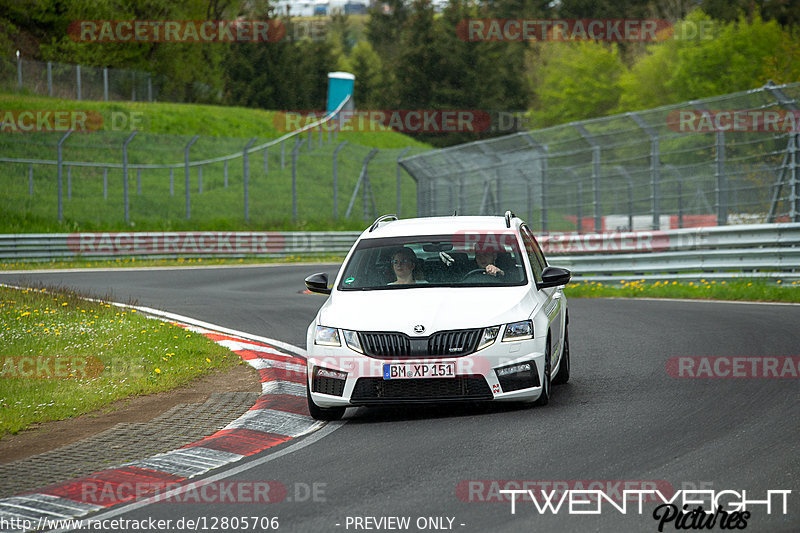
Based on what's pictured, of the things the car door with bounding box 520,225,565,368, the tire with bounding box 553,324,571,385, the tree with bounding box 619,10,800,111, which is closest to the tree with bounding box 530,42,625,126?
the tree with bounding box 619,10,800,111

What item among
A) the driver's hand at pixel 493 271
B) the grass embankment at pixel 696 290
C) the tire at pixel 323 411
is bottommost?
the grass embankment at pixel 696 290

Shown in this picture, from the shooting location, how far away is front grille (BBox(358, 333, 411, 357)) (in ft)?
25.0

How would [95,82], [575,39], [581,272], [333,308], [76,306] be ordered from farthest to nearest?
[575,39], [95,82], [581,272], [76,306], [333,308]

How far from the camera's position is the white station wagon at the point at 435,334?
24.9ft

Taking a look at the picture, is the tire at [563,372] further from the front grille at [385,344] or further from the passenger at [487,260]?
the front grille at [385,344]

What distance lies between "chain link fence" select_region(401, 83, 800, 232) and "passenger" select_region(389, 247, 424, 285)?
1128 cm

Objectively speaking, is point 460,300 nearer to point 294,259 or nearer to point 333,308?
point 333,308

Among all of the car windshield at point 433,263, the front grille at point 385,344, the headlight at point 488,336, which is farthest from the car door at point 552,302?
the front grille at point 385,344

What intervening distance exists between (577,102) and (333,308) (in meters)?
78.7

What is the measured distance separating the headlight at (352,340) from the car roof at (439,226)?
157cm

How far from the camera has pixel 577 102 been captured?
84.4m

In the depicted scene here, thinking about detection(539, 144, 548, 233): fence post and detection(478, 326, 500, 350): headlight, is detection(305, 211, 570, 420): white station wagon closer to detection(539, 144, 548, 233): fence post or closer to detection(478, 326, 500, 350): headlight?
detection(478, 326, 500, 350): headlight

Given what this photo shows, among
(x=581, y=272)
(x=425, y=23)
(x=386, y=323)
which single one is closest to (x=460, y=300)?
(x=386, y=323)

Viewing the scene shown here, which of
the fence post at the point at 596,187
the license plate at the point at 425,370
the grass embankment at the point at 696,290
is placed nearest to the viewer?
the license plate at the point at 425,370
